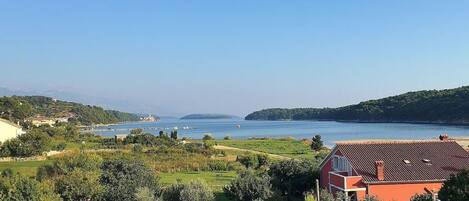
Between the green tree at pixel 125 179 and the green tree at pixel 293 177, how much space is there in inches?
240

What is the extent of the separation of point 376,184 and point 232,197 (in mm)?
6618

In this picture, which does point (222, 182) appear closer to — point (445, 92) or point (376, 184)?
point (376, 184)

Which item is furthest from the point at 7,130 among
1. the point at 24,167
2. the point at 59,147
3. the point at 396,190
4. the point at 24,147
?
the point at 396,190

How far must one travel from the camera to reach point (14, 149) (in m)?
47.2

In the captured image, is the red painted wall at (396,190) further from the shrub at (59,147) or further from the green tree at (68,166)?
the shrub at (59,147)

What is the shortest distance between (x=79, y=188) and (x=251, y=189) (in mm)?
7577

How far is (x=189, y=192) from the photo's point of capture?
24266 millimetres

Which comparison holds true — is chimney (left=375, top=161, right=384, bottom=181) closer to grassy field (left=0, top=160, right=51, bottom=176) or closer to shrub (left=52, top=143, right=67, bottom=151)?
grassy field (left=0, top=160, right=51, bottom=176)

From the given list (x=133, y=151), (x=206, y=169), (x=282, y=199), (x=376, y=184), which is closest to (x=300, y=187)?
(x=282, y=199)

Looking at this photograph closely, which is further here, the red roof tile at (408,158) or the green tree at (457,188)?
the red roof tile at (408,158)

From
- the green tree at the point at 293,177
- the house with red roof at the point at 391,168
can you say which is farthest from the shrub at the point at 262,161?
the house with red roof at the point at 391,168

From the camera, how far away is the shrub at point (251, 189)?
2573cm

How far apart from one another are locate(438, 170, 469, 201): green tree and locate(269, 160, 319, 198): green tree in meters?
9.82

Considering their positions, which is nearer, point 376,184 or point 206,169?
point 376,184
